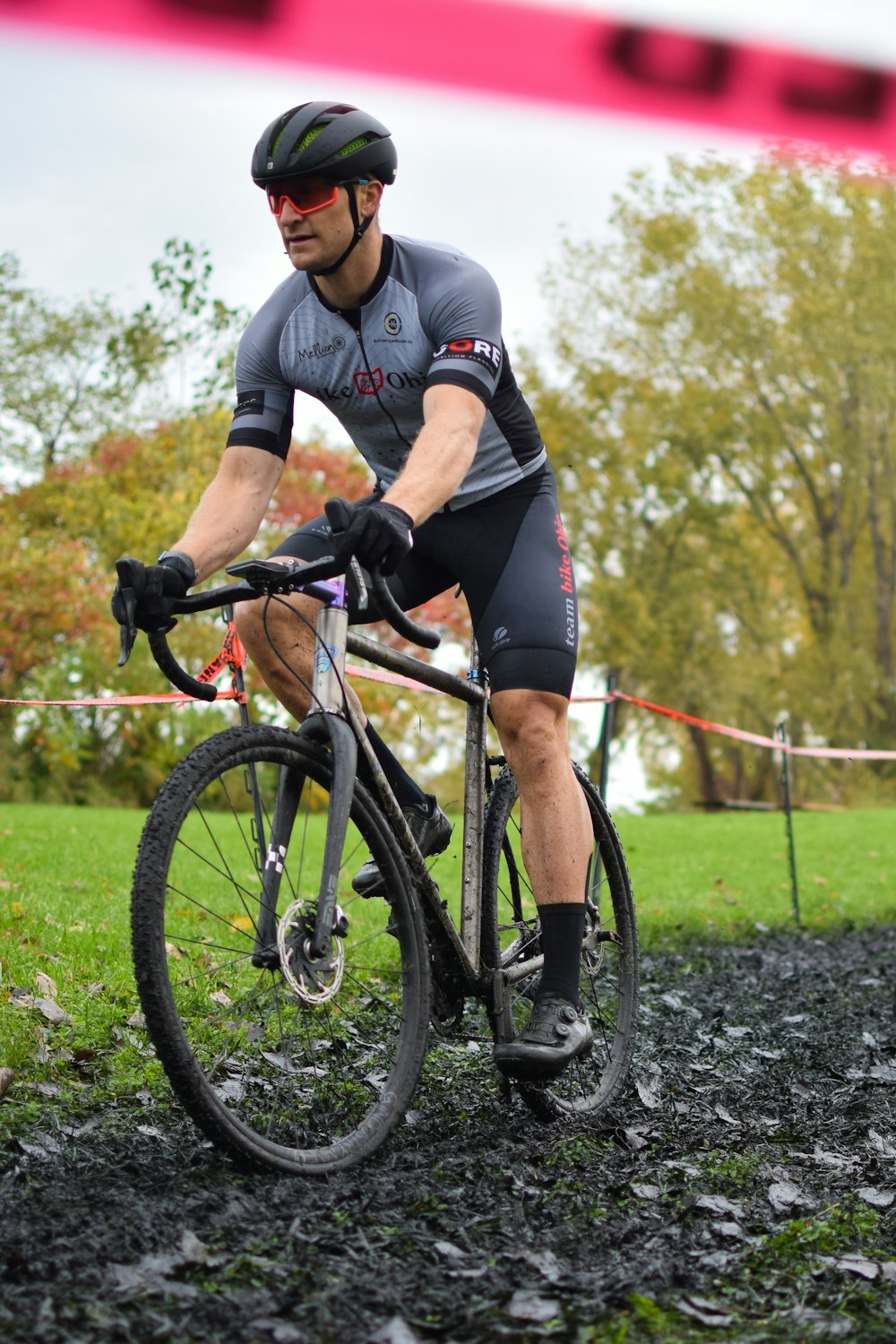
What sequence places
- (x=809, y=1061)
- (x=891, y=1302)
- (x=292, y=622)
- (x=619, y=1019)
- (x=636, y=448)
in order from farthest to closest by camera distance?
(x=636, y=448) → (x=809, y=1061) → (x=619, y=1019) → (x=292, y=622) → (x=891, y=1302)

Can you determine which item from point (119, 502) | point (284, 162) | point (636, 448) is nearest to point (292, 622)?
point (284, 162)

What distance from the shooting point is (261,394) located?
12.4ft

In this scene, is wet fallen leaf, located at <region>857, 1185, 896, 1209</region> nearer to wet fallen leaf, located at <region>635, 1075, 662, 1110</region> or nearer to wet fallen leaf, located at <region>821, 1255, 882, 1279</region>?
wet fallen leaf, located at <region>821, 1255, 882, 1279</region>

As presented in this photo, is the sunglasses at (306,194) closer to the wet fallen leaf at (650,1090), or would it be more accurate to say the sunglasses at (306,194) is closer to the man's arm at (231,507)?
the man's arm at (231,507)

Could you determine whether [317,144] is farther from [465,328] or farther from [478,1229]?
[478,1229]

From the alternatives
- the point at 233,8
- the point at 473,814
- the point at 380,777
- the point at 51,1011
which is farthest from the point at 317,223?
the point at 51,1011

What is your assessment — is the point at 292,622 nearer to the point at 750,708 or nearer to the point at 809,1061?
the point at 809,1061

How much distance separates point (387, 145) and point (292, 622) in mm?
1212

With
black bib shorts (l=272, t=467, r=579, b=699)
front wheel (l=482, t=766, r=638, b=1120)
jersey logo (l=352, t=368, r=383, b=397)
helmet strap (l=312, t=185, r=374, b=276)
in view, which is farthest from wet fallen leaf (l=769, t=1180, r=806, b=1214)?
helmet strap (l=312, t=185, r=374, b=276)

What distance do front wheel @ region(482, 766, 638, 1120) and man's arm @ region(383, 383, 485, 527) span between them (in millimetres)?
1158

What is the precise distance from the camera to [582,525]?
35.0 m

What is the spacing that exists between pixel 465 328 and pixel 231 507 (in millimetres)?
758

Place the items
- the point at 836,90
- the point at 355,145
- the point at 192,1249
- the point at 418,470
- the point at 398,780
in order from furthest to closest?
1. the point at 398,780
2. the point at 355,145
3. the point at 418,470
4. the point at 192,1249
5. the point at 836,90

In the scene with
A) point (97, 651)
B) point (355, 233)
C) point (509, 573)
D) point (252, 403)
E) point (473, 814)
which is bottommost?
point (473, 814)
